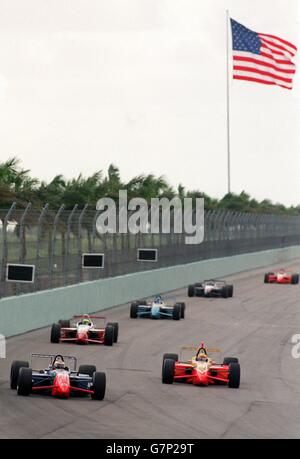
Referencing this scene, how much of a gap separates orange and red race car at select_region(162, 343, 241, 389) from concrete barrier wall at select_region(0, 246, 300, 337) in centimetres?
690

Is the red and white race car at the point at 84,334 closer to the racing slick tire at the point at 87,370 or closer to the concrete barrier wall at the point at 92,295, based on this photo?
the concrete barrier wall at the point at 92,295

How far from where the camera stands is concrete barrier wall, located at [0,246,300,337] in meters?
26.0

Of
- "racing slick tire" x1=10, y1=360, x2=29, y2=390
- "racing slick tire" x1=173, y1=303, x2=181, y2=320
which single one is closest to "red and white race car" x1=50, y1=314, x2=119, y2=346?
"racing slick tire" x1=173, y1=303, x2=181, y2=320

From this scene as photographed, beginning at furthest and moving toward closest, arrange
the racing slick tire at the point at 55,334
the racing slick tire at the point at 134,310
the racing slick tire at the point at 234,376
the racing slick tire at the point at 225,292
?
the racing slick tire at the point at 225,292 < the racing slick tire at the point at 134,310 < the racing slick tire at the point at 55,334 < the racing slick tire at the point at 234,376

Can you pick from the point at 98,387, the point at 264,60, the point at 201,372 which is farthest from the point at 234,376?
the point at 264,60

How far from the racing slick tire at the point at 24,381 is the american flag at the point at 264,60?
31123mm

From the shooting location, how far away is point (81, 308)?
3128 centimetres

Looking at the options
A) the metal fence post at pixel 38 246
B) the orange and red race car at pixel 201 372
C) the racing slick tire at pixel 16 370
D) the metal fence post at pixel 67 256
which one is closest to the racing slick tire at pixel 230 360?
the orange and red race car at pixel 201 372

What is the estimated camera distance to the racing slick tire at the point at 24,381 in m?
16.4

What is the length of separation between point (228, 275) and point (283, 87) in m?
11.7

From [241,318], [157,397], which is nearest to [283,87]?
[241,318]

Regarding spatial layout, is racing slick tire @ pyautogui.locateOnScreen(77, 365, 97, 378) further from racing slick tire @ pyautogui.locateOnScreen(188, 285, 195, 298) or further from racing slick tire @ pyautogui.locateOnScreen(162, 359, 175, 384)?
racing slick tire @ pyautogui.locateOnScreen(188, 285, 195, 298)

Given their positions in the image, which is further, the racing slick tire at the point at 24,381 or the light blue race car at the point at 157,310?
the light blue race car at the point at 157,310
